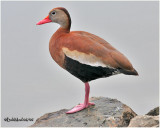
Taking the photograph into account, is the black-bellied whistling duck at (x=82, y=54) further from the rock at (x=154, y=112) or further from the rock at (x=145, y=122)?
the rock at (x=154, y=112)

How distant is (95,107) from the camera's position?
521 centimetres

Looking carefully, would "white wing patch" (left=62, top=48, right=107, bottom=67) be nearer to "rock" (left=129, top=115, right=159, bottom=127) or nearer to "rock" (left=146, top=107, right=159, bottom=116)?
"rock" (left=129, top=115, right=159, bottom=127)

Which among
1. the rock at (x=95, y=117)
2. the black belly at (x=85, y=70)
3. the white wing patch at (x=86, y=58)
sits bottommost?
the rock at (x=95, y=117)

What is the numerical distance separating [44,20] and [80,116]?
1.63 metres

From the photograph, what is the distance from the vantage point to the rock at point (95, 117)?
15.6 feet

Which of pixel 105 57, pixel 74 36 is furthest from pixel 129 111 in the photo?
pixel 74 36

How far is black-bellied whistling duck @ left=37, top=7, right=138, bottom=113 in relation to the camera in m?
4.50

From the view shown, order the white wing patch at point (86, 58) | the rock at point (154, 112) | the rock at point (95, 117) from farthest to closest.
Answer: the rock at point (154, 112) < the rock at point (95, 117) < the white wing patch at point (86, 58)

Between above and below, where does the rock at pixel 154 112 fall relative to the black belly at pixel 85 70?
below

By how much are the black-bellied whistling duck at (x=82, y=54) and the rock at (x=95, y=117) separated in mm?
435

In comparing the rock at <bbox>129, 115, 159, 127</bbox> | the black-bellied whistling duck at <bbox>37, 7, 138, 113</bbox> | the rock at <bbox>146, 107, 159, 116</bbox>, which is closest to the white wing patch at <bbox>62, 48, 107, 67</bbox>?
the black-bellied whistling duck at <bbox>37, 7, 138, 113</bbox>

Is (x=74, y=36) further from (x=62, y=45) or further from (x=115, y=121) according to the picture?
(x=115, y=121)

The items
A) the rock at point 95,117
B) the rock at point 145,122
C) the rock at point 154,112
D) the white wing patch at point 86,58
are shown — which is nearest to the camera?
the rock at point 145,122

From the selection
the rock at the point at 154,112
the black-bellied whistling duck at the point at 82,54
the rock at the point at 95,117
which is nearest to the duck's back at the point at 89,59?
the black-bellied whistling duck at the point at 82,54
